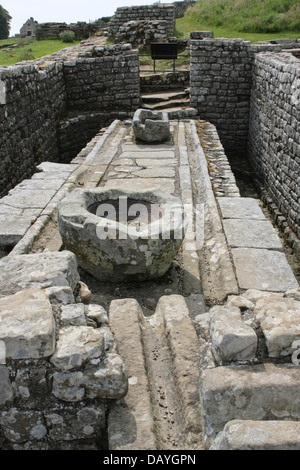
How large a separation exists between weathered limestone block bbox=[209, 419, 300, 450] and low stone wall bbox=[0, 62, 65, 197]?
683 cm

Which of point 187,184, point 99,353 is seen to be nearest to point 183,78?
point 187,184

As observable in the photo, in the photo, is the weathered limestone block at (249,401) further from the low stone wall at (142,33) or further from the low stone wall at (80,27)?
the low stone wall at (80,27)

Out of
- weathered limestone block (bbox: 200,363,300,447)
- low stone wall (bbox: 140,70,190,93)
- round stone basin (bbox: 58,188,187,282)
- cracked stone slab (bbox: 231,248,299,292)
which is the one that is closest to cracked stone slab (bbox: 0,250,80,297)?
round stone basin (bbox: 58,188,187,282)

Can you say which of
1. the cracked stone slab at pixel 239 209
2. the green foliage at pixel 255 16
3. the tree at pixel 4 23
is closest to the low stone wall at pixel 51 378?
the cracked stone slab at pixel 239 209

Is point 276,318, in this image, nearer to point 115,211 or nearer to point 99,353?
point 99,353

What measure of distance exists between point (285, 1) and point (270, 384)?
2032 cm

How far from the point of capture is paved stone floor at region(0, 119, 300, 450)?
199 cm

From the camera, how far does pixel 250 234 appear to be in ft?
15.3

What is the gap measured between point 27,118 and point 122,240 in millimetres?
6415

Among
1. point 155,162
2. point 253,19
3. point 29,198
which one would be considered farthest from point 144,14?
point 29,198

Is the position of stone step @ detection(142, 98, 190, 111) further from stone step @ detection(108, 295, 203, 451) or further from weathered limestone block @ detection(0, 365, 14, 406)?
weathered limestone block @ detection(0, 365, 14, 406)

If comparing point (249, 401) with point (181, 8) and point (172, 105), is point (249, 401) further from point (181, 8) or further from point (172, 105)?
point (181, 8)

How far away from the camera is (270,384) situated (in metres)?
2.00

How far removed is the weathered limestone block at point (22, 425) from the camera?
2.19m
